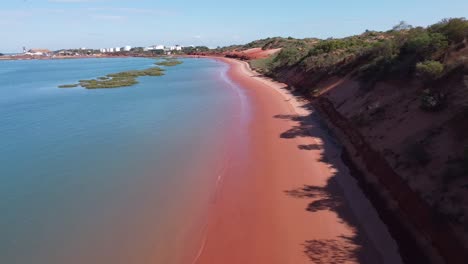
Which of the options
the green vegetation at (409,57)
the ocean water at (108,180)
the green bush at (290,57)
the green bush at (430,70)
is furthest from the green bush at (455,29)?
the green bush at (290,57)

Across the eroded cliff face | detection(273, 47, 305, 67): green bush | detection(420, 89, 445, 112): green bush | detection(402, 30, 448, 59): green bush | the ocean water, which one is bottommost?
the ocean water

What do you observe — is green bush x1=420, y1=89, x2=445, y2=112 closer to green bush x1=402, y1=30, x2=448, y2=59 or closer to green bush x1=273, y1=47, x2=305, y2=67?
green bush x1=402, y1=30, x2=448, y2=59

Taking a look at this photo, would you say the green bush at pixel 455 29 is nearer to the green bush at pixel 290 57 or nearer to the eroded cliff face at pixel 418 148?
the eroded cliff face at pixel 418 148

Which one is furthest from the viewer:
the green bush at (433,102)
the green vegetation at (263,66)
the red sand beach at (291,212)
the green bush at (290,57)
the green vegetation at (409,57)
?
the green vegetation at (263,66)

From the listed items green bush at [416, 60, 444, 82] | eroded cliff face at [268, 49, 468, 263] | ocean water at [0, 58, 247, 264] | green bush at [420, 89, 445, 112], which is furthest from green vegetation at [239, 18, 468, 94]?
ocean water at [0, 58, 247, 264]

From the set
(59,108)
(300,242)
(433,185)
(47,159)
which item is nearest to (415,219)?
(433,185)

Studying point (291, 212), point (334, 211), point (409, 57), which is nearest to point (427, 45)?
point (409, 57)

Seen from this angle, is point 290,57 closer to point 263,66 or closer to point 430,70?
point 263,66
